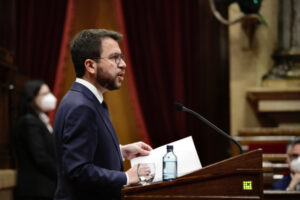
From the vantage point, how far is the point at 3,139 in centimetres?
452

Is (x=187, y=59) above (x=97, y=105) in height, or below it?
below

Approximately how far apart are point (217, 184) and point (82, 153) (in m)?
0.51

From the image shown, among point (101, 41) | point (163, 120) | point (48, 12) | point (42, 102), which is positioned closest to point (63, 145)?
point (101, 41)

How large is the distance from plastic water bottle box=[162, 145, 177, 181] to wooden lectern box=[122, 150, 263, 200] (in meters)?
0.07

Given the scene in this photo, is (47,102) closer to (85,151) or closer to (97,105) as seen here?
(97,105)

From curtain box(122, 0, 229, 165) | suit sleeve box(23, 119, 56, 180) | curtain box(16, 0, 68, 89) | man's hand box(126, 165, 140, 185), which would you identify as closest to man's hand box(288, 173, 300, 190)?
curtain box(122, 0, 229, 165)

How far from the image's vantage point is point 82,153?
1.86 meters

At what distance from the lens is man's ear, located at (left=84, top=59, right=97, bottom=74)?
2.09 m

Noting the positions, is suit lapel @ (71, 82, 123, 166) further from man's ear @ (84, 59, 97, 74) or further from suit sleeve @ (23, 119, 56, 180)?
suit sleeve @ (23, 119, 56, 180)

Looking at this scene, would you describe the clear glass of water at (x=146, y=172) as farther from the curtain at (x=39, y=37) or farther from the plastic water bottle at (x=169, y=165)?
the curtain at (x=39, y=37)

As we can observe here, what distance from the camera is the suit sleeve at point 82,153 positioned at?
1839 mm

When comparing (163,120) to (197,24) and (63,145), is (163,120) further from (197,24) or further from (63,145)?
(63,145)

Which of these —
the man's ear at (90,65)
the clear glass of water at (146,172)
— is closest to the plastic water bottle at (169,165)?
the clear glass of water at (146,172)

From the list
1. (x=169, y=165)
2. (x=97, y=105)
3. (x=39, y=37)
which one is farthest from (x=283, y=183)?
(x=39, y=37)
